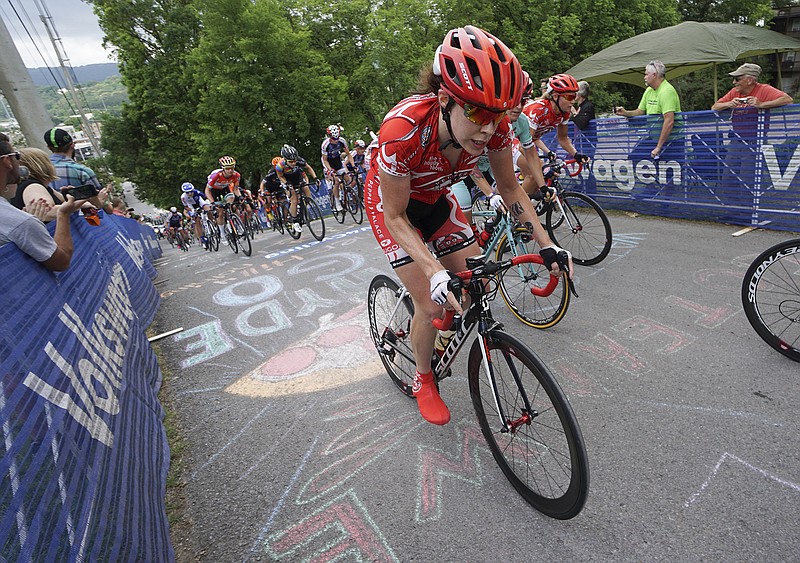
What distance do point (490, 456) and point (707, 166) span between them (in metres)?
6.41

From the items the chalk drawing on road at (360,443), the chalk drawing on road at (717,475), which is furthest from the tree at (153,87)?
the chalk drawing on road at (717,475)

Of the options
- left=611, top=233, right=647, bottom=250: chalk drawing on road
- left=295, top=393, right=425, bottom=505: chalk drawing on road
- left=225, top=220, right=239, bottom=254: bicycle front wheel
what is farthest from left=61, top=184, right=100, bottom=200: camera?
left=225, top=220, right=239, bottom=254: bicycle front wheel

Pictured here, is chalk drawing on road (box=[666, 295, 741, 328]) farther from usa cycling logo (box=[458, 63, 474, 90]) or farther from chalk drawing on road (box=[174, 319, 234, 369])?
chalk drawing on road (box=[174, 319, 234, 369])

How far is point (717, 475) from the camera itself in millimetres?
2367

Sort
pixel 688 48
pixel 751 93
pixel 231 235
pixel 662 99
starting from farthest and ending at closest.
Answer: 1. pixel 688 48
2. pixel 231 235
3. pixel 662 99
4. pixel 751 93

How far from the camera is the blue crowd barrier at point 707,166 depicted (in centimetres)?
579

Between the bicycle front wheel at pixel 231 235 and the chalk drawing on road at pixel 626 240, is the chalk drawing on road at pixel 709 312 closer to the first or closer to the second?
the chalk drawing on road at pixel 626 240

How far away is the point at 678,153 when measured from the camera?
7.02m

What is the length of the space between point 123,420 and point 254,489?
927 millimetres

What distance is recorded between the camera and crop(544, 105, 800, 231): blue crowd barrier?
19.0 ft

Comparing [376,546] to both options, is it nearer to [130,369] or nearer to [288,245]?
[130,369]

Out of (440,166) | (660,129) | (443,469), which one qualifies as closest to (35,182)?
(440,166)

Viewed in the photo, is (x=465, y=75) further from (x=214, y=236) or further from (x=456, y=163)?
(x=214, y=236)

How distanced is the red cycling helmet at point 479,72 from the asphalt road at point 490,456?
2.13 meters
